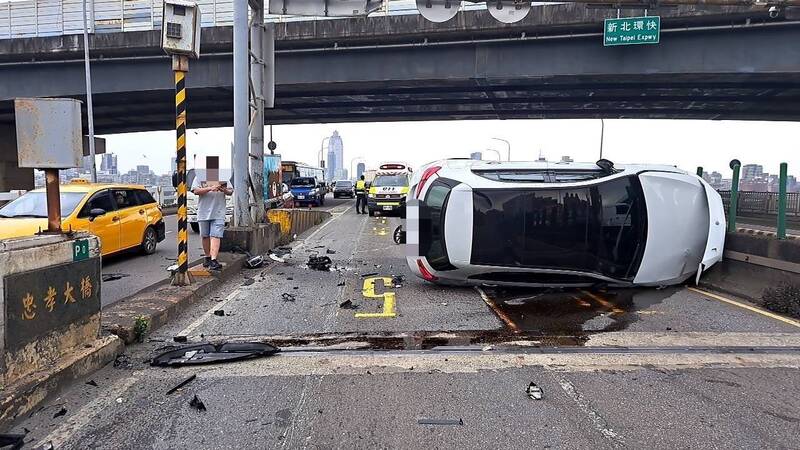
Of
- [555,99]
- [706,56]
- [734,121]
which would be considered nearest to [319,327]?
[706,56]

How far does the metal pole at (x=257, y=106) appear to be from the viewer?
1070cm

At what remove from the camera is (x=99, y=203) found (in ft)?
31.0

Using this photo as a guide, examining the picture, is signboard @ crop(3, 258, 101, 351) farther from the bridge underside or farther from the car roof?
the bridge underside

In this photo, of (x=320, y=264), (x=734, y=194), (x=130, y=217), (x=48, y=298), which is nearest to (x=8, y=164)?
(x=130, y=217)

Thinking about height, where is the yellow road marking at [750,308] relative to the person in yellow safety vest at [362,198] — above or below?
below

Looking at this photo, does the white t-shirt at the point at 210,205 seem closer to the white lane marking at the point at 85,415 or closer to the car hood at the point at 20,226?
the car hood at the point at 20,226

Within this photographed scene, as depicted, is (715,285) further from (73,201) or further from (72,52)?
→ (72,52)

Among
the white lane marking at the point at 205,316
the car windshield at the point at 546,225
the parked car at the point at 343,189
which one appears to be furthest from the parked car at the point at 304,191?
the car windshield at the point at 546,225

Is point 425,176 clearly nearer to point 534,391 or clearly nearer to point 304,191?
point 534,391

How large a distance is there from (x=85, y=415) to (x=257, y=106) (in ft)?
27.6

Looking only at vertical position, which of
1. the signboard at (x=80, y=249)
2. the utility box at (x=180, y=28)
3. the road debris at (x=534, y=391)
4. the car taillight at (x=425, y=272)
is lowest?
the road debris at (x=534, y=391)

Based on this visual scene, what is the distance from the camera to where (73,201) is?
29.6 ft

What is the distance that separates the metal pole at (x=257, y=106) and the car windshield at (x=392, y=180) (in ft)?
37.2

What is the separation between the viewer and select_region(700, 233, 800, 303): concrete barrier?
6664mm
